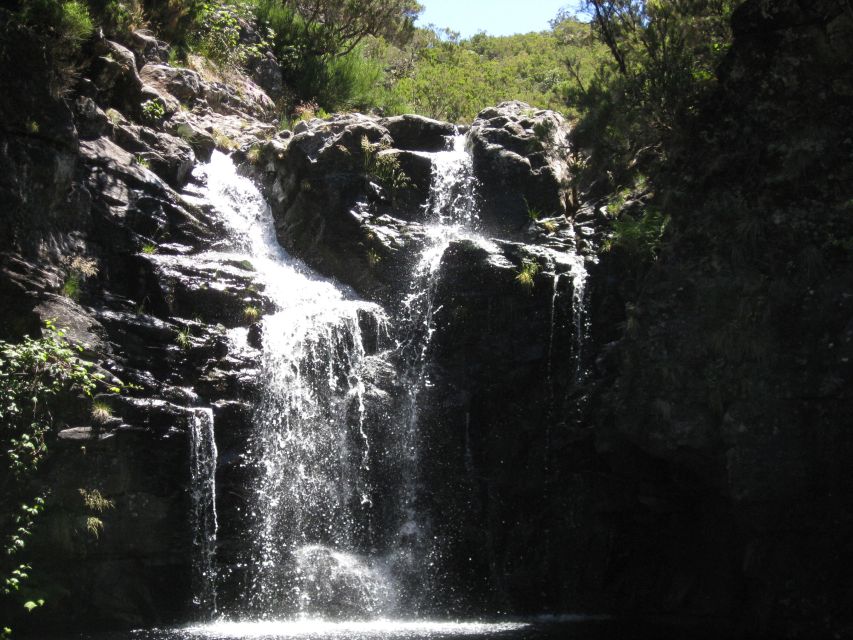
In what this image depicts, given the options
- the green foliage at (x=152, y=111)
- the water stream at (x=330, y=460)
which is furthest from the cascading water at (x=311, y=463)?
the green foliage at (x=152, y=111)

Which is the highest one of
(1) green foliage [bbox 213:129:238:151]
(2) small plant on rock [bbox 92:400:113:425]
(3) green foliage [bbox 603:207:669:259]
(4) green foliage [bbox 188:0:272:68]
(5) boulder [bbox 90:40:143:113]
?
(4) green foliage [bbox 188:0:272:68]

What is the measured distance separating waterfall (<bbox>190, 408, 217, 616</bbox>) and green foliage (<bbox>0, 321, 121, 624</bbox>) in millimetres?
1591

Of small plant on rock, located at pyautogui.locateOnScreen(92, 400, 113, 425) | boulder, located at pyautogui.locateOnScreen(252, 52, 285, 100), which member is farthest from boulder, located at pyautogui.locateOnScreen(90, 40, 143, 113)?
small plant on rock, located at pyautogui.locateOnScreen(92, 400, 113, 425)

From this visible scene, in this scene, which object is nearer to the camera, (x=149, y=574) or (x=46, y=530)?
(x=46, y=530)

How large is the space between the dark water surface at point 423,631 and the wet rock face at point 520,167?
21.8ft

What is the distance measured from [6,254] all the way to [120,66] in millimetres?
5406

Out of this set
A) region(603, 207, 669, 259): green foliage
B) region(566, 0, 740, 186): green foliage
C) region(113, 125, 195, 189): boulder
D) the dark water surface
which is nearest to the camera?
the dark water surface

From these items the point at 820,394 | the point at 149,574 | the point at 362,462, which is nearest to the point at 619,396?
the point at 820,394

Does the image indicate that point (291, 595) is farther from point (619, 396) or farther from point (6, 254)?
point (6, 254)

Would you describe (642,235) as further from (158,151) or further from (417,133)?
(158,151)

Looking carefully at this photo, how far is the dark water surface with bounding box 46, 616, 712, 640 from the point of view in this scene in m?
8.84

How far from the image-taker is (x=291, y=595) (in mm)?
10117

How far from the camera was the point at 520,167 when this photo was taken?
1406 cm

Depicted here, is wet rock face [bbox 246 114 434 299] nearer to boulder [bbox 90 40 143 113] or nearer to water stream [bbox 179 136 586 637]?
water stream [bbox 179 136 586 637]
